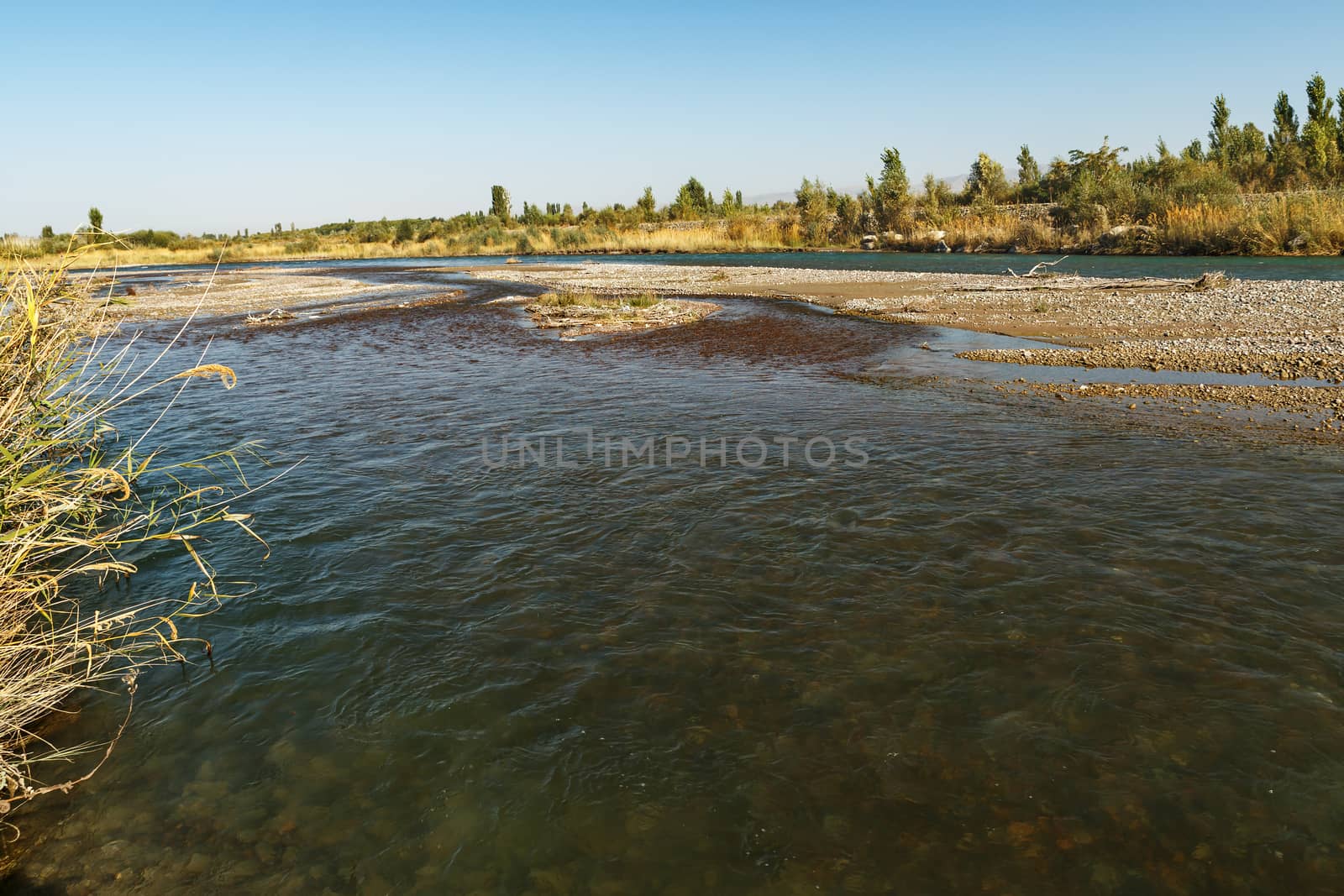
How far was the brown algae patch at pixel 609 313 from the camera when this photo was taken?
24125mm

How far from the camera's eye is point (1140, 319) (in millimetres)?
19266

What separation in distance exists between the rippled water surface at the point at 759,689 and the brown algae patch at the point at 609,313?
48.2 ft

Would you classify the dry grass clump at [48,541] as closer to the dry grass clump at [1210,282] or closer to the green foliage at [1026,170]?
the dry grass clump at [1210,282]

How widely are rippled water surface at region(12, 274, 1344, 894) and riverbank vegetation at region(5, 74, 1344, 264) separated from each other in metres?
18.0

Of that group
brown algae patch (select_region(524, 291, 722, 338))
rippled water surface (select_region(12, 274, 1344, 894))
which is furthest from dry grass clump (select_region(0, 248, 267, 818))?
brown algae patch (select_region(524, 291, 722, 338))

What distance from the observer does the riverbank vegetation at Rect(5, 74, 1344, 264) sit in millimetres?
36250

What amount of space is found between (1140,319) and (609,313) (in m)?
16.6

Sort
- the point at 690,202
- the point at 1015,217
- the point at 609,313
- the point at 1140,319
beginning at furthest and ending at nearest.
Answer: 1. the point at 690,202
2. the point at 1015,217
3. the point at 609,313
4. the point at 1140,319

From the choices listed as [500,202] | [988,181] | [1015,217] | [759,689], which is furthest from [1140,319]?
[500,202]

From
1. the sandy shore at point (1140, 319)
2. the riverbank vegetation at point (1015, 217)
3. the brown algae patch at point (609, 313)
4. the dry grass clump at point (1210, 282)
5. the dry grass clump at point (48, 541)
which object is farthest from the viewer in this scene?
the riverbank vegetation at point (1015, 217)

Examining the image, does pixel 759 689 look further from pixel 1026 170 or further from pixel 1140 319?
pixel 1026 170

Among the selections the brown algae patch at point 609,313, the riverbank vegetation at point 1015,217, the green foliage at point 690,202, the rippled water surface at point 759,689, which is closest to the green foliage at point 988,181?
the riverbank vegetation at point 1015,217

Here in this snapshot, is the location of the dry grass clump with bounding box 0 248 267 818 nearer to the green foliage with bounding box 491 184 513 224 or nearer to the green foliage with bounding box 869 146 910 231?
the green foliage with bounding box 869 146 910 231

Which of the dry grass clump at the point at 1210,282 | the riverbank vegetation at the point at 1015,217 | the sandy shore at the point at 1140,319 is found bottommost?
the sandy shore at the point at 1140,319
